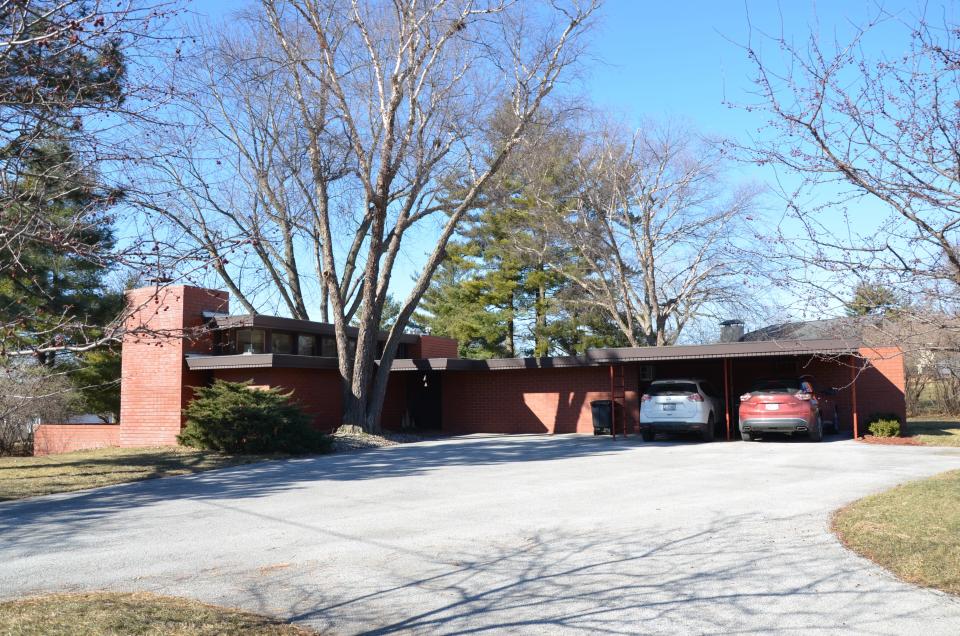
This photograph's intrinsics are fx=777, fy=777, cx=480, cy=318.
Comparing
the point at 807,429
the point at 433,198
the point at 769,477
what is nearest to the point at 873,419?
the point at 807,429

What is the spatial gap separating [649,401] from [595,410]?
3.92 meters

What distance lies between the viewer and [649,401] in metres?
20.2

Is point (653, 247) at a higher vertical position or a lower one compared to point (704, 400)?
higher

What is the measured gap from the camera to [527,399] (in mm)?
25984

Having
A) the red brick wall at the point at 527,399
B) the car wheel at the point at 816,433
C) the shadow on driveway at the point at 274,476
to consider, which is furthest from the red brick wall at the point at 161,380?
the car wheel at the point at 816,433

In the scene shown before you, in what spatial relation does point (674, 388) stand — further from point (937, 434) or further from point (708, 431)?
point (937, 434)

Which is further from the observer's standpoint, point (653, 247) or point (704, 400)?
point (653, 247)

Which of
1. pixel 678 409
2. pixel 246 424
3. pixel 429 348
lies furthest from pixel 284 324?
pixel 678 409

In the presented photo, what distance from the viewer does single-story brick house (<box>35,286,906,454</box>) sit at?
20.7 metres

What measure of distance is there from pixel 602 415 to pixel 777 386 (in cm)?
612

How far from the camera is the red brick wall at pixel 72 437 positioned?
73.4 feet

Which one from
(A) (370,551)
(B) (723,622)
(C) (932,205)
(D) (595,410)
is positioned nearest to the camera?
(B) (723,622)

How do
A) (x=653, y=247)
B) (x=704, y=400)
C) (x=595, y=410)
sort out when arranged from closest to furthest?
1. (x=704, y=400)
2. (x=595, y=410)
3. (x=653, y=247)

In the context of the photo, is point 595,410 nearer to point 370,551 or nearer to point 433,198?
point 433,198
